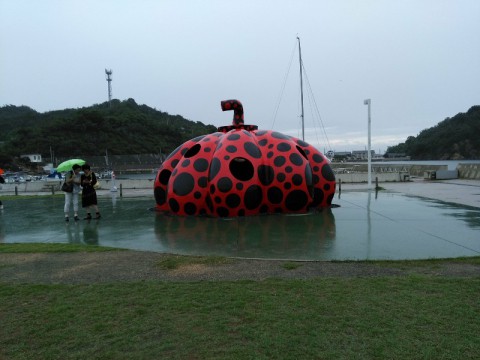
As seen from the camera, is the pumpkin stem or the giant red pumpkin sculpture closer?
the giant red pumpkin sculpture

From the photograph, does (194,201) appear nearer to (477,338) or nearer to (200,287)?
(200,287)

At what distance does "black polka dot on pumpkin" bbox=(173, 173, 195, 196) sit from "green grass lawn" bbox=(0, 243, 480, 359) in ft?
22.1

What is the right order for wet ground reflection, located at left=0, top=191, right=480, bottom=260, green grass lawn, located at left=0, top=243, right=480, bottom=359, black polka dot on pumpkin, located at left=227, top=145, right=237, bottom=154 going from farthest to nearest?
black polka dot on pumpkin, located at left=227, top=145, right=237, bottom=154 → wet ground reflection, located at left=0, top=191, right=480, bottom=260 → green grass lawn, located at left=0, top=243, right=480, bottom=359

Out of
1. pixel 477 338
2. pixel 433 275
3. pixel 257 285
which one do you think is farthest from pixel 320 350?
pixel 433 275

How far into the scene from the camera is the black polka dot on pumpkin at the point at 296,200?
12328 millimetres

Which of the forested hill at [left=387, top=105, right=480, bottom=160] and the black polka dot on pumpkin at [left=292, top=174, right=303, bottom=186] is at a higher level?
the forested hill at [left=387, top=105, right=480, bottom=160]

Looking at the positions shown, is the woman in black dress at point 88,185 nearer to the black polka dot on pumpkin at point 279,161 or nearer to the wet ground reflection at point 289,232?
the wet ground reflection at point 289,232

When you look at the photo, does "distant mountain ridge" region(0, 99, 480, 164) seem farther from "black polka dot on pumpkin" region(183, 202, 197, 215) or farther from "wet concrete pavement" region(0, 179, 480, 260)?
"black polka dot on pumpkin" region(183, 202, 197, 215)

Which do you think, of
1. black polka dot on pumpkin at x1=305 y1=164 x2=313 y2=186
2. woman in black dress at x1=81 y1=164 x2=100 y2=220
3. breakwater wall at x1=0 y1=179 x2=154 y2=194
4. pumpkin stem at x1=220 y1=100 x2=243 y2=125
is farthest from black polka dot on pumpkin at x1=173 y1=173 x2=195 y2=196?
breakwater wall at x1=0 y1=179 x2=154 y2=194

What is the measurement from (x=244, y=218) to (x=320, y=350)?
8.33 meters

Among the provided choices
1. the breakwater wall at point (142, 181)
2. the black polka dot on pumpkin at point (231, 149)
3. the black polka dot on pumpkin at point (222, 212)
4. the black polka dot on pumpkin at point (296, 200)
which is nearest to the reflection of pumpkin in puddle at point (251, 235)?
the black polka dot on pumpkin at point (222, 212)

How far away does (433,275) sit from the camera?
575cm

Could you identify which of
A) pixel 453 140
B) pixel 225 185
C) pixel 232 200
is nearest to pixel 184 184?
pixel 225 185

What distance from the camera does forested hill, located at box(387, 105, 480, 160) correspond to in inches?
2928
